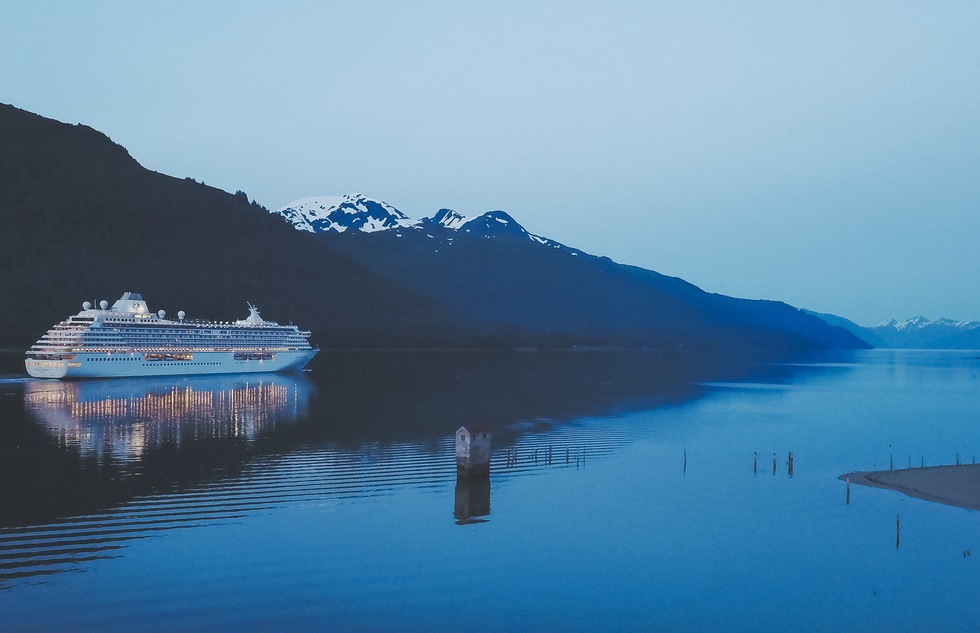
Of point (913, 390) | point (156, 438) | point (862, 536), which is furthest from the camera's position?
point (913, 390)

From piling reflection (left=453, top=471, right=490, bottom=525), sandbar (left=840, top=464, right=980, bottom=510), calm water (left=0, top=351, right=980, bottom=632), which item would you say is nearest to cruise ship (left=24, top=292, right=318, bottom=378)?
calm water (left=0, top=351, right=980, bottom=632)

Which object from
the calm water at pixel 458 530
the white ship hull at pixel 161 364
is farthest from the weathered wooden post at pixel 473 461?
the white ship hull at pixel 161 364

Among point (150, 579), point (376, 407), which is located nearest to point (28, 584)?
point (150, 579)

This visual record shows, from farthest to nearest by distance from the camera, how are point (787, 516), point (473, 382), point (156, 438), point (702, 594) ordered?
point (473, 382)
point (156, 438)
point (787, 516)
point (702, 594)

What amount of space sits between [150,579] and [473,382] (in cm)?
10328

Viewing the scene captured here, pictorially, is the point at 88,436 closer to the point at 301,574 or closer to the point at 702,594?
the point at 301,574

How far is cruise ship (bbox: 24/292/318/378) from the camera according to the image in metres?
118

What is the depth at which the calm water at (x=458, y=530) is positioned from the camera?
2303cm

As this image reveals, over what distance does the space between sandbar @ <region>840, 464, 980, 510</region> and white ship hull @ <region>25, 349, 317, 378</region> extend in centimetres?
10908

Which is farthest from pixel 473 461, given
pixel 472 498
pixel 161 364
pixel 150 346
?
pixel 150 346

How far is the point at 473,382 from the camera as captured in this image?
127m

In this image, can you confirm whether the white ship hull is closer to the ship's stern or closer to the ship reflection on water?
the ship's stern

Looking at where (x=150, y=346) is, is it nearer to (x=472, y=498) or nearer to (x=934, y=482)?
(x=472, y=498)

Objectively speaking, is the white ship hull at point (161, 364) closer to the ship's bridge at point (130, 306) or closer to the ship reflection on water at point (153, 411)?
the ship reflection on water at point (153, 411)
